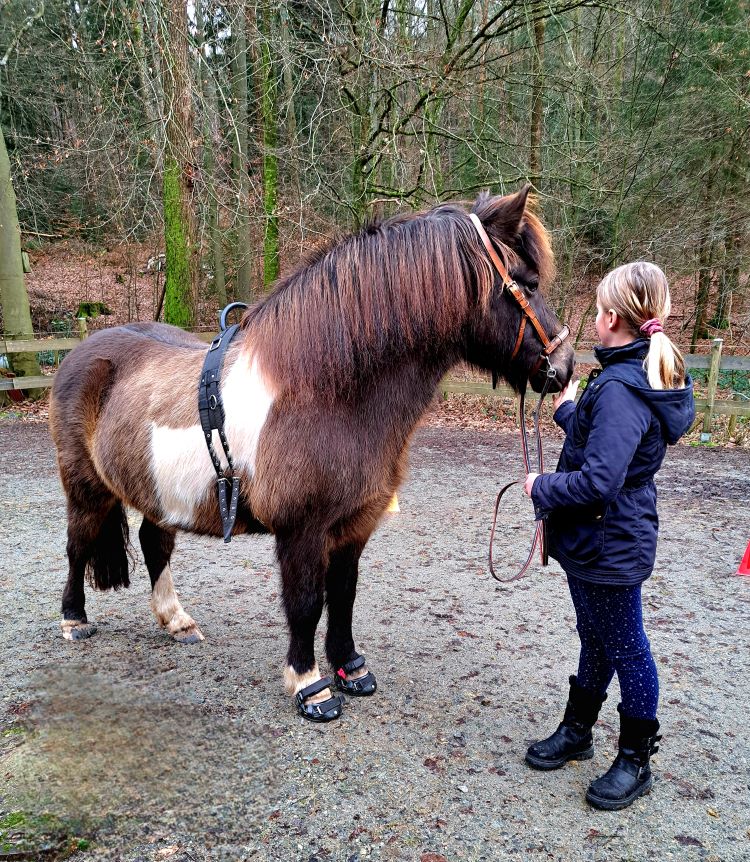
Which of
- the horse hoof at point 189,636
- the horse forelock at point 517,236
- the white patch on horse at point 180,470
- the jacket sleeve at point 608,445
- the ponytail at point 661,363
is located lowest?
the horse hoof at point 189,636

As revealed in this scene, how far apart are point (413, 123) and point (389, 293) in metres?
7.57

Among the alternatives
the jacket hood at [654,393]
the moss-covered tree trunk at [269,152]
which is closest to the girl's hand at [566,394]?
the jacket hood at [654,393]

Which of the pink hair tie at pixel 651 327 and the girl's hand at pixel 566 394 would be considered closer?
the pink hair tie at pixel 651 327

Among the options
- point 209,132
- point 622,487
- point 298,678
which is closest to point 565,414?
point 622,487

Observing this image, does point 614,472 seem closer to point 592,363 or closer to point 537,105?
point 592,363

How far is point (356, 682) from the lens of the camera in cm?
285

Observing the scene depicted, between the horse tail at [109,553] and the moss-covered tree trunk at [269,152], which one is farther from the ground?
the moss-covered tree trunk at [269,152]

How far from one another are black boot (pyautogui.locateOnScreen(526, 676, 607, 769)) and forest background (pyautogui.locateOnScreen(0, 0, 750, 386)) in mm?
5824

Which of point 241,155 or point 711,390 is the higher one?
point 241,155

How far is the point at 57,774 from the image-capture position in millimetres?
2293

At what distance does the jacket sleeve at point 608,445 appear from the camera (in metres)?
1.88

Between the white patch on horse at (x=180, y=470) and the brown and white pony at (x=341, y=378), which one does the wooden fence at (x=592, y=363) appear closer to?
the brown and white pony at (x=341, y=378)

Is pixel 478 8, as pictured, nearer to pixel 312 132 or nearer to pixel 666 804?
pixel 312 132

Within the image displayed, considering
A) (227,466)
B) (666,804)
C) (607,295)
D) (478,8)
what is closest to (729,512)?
(666,804)
